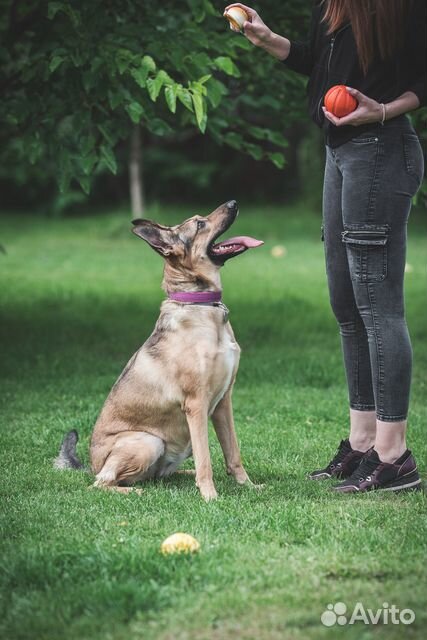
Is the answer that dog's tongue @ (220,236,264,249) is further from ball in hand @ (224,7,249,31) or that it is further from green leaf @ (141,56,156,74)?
green leaf @ (141,56,156,74)

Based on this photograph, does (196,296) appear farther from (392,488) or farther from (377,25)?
(377,25)

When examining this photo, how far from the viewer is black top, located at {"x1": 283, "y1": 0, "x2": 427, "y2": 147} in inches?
164

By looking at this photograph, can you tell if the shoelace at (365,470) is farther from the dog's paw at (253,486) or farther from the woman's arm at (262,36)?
the woman's arm at (262,36)

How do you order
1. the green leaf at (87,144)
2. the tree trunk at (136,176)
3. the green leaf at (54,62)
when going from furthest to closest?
the tree trunk at (136,176) < the green leaf at (87,144) < the green leaf at (54,62)

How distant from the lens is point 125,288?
12.4 metres

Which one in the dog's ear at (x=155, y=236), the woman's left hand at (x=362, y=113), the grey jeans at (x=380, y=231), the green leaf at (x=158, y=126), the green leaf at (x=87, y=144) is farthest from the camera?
the green leaf at (x=158, y=126)

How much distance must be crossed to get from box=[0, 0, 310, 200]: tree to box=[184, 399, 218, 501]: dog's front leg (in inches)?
80.9

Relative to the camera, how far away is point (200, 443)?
4613 millimetres

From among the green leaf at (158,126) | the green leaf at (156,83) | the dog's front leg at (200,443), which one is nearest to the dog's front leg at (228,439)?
the dog's front leg at (200,443)

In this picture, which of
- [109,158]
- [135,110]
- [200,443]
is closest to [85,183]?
[109,158]

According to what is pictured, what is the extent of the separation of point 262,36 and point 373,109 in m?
0.79

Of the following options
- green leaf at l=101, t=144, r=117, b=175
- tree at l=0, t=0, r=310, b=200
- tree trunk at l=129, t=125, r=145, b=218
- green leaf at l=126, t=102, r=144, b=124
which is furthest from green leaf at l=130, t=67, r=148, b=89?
tree trunk at l=129, t=125, r=145, b=218

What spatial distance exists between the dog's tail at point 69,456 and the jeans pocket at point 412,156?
7.53 feet

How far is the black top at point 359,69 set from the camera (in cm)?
416
